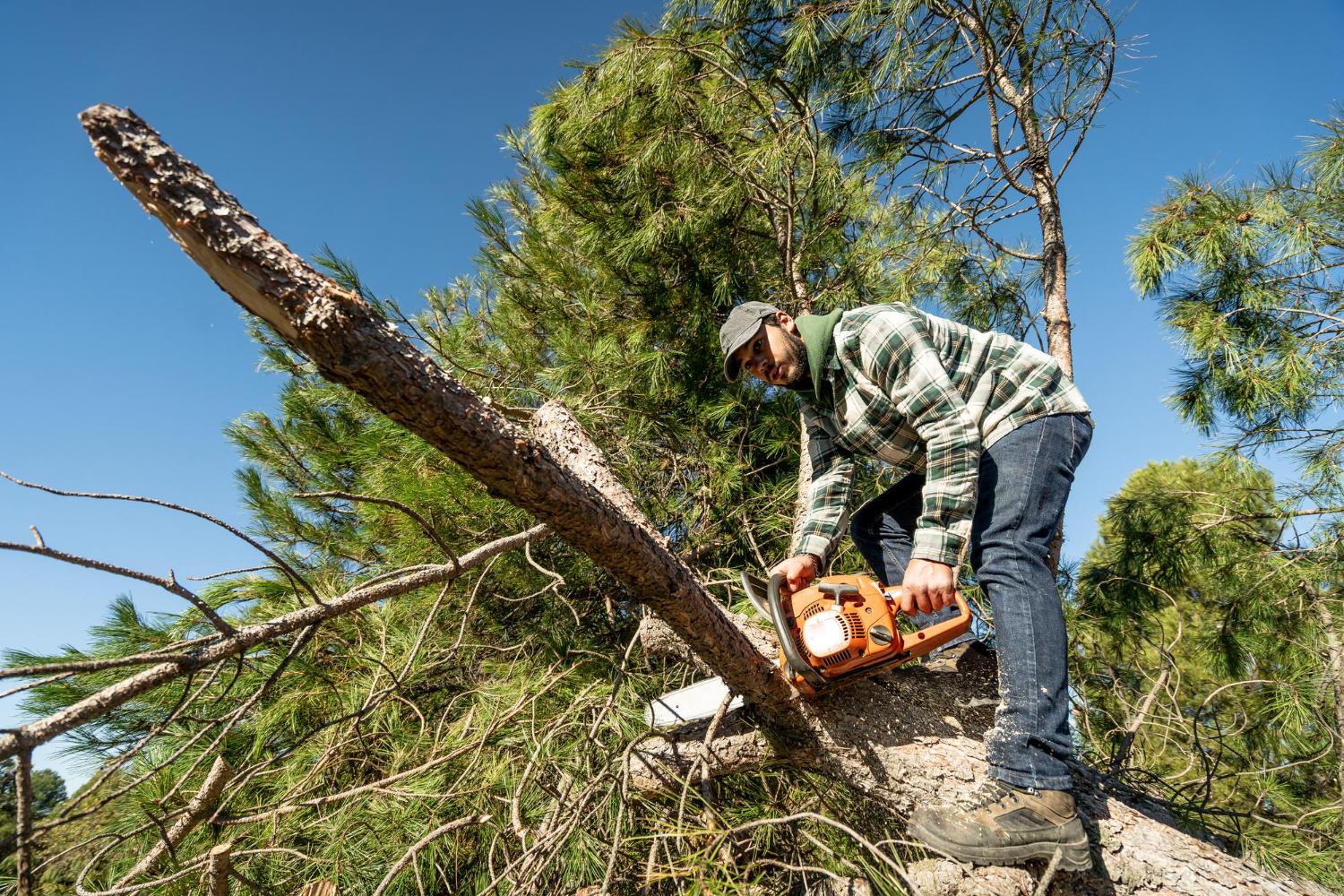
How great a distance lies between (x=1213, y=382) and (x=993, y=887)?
8.73 ft

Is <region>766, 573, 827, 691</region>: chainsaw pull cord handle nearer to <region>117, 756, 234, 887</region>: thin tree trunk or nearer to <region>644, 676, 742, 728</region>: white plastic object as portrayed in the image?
<region>644, 676, 742, 728</region>: white plastic object

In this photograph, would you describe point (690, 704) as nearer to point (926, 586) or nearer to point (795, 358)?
point (926, 586)

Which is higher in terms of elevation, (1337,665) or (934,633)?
(934,633)

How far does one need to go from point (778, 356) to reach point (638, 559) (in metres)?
0.74

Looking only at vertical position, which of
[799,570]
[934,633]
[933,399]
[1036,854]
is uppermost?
[933,399]

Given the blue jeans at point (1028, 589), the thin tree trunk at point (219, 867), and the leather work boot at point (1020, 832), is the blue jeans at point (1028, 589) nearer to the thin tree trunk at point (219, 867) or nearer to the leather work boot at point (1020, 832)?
the leather work boot at point (1020, 832)

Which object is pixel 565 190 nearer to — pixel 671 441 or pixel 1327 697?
pixel 671 441

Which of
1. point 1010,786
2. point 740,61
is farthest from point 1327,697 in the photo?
point 740,61

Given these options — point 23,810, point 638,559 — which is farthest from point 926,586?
point 23,810

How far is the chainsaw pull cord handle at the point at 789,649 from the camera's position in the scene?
1.33m

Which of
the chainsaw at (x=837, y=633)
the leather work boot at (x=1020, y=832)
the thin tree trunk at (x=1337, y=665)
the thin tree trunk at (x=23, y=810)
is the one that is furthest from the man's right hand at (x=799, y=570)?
the thin tree trunk at (x=1337, y=665)

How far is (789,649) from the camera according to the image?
1332mm

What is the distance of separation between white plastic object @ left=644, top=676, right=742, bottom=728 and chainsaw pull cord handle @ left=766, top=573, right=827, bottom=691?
358 millimetres

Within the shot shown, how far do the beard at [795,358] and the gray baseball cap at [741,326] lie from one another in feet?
0.22
